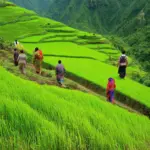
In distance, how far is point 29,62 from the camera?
22.7 metres

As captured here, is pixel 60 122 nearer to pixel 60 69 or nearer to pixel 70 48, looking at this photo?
pixel 60 69

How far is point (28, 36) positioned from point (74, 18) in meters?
156

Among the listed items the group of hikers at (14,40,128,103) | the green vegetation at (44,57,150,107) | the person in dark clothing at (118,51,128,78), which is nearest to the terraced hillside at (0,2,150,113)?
the green vegetation at (44,57,150,107)

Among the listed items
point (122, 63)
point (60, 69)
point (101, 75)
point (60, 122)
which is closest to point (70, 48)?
point (101, 75)

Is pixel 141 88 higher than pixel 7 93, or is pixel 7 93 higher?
pixel 7 93

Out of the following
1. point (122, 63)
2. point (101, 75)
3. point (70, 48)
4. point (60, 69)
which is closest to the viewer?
point (60, 69)

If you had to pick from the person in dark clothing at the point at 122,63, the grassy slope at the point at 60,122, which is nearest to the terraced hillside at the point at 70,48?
the person in dark clothing at the point at 122,63

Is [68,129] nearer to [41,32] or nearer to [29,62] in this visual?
[29,62]

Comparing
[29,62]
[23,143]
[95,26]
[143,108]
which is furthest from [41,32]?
[95,26]

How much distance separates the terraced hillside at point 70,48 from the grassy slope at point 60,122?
7631 millimetres

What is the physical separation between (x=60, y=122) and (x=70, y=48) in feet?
71.8

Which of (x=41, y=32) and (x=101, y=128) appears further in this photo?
(x=41, y=32)

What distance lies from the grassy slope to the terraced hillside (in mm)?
7631

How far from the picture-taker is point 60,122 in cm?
607
